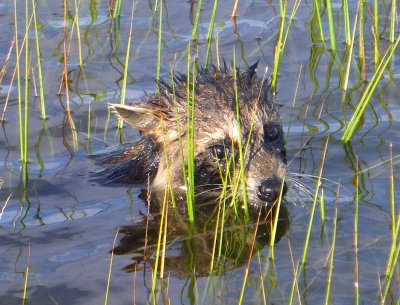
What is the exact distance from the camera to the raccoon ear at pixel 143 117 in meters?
7.67

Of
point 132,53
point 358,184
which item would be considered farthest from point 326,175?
point 132,53

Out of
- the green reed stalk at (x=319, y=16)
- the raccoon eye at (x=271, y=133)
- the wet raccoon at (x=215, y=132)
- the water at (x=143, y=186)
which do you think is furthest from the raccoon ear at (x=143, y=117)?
the green reed stalk at (x=319, y=16)

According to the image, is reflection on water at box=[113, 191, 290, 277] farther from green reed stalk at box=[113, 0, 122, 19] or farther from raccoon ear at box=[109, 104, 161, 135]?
green reed stalk at box=[113, 0, 122, 19]

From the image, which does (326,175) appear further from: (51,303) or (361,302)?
(51,303)

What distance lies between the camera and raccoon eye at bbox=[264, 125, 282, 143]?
7.59 metres

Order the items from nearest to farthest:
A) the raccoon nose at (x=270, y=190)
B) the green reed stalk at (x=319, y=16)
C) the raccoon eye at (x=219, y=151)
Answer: the raccoon nose at (x=270, y=190) → the raccoon eye at (x=219, y=151) → the green reed stalk at (x=319, y=16)

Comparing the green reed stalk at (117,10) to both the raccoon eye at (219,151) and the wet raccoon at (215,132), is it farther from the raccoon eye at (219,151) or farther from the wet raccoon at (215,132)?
the raccoon eye at (219,151)

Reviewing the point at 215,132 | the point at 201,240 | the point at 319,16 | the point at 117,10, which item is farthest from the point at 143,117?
the point at 117,10

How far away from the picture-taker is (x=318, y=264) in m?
6.47

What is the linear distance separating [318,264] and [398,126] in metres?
2.76

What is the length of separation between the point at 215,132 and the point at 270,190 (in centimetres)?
76

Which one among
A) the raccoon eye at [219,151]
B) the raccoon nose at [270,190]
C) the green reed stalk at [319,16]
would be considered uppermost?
the green reed stalk at [319,16]

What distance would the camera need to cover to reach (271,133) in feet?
25.0

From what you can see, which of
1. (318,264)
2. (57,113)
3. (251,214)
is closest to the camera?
(318,264)
